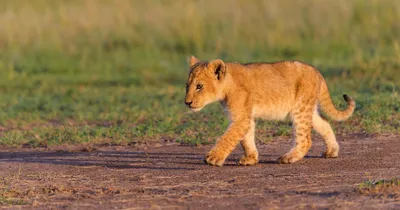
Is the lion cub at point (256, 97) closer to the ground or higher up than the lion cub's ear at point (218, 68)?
closer to the ground

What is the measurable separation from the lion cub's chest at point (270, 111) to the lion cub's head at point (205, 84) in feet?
1.40

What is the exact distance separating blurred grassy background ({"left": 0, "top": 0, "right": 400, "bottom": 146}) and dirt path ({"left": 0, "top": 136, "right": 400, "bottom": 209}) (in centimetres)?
71

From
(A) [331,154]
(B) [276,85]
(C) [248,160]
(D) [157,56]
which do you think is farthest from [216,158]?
(D) [157,56]

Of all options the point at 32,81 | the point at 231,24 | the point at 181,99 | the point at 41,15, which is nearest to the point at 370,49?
the point at 231,24

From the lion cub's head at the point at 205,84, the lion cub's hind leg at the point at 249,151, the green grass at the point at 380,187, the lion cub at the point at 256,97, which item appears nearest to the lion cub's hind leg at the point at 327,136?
the lion cub at the point at 256,97

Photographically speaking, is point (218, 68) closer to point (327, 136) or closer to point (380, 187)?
point (327, 136)

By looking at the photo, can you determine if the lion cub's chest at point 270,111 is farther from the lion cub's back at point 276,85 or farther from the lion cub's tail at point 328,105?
the lion cub's tail at point 328,105

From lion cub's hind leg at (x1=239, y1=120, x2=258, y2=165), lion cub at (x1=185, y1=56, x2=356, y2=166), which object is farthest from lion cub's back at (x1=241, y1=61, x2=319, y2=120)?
lion cub's hind leg at (x1=239, y1=120, x2=258, y2=165)

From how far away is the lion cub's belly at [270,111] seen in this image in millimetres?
7051

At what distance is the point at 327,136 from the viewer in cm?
729

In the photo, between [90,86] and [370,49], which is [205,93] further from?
[370,49]

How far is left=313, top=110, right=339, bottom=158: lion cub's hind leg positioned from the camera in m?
7.23

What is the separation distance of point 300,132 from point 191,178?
1199 millimetres

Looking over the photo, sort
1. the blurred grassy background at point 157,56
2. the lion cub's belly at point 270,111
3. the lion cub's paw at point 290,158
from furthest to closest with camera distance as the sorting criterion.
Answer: the blurred grassy background at point 157,56 → the lion cub's belly at point 270,111 → the lion cub's paw at point 290,158
